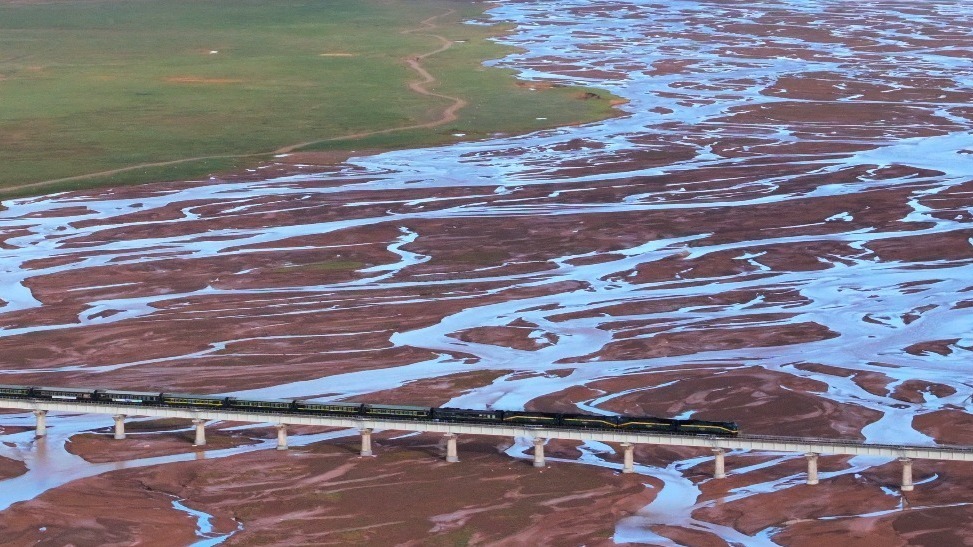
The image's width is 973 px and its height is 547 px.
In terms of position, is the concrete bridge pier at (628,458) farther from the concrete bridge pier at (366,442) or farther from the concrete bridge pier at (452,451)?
the concrete bridge pier at (366,442)

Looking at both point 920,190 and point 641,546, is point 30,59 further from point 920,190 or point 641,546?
point 641,546

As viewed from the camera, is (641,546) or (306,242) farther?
(306,242)

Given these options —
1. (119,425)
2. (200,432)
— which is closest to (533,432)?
(200,432)

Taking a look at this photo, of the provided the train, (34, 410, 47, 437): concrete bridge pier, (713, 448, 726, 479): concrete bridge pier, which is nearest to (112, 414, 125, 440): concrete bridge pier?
the train

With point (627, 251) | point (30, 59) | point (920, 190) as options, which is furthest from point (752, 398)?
point (30, 59)

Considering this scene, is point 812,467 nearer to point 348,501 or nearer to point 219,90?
point 348,501

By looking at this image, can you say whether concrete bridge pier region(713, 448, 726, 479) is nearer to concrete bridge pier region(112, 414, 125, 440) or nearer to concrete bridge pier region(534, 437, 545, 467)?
concrete bridge pier region(534, 437, 545, 467)

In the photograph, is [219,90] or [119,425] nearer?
[119,425]
